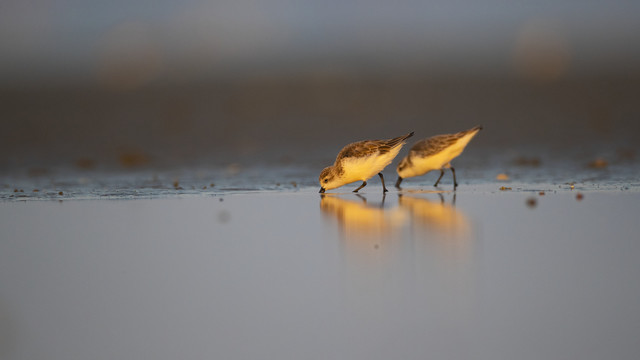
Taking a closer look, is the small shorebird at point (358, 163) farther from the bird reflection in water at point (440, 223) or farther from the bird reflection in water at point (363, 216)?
the bird reflection in water at point (440, 223)

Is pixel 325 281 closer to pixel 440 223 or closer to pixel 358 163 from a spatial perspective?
pixel 440 223

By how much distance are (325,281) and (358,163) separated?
5.34 meters

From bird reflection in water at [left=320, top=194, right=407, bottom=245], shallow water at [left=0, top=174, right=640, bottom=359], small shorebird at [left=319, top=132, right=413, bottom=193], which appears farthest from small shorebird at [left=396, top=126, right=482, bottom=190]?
shallow water at [left=0, top=174, right=640, bottom=359]

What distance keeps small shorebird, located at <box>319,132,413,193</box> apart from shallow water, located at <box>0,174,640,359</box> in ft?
6.44

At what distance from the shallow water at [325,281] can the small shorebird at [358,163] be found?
6.44 ft

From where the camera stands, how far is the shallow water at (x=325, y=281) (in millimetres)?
3648

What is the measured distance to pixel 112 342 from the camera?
3.76 meters

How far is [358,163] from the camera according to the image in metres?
9.90

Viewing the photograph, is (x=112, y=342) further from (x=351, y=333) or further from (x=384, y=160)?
(x=384, y=160)

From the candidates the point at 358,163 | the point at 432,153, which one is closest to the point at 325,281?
the point at 358,163

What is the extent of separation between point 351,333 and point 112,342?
47.3 inches

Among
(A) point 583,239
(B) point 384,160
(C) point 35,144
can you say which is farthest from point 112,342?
(C) point 35,144

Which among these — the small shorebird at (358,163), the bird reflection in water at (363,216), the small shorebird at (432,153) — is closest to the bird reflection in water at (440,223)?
the bird reflection in water at (363,216)

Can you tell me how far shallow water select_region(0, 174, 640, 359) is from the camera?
12.0 ft
